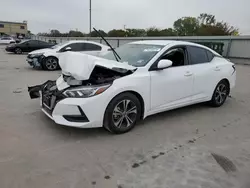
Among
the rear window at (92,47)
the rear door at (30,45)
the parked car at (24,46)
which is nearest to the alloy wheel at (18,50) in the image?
the parked car at (24,46)

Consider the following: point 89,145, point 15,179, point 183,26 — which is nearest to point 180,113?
point 89,145

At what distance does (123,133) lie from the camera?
3.88 meters

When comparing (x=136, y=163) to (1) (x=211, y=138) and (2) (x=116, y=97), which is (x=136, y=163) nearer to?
(2) (x=116, y=97)

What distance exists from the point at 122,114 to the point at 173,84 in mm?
1145

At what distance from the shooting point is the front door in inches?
163

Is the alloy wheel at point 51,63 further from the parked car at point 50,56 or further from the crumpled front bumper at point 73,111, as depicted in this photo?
the crumpled front bumper at point 73,111

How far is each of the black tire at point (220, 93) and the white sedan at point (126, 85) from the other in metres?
0.33

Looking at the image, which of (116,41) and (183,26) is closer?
(116,41)

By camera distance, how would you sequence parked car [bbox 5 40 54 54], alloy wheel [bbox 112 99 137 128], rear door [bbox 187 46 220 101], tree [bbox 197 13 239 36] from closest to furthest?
alloy wheel [bbox 112 99 137 128] < rear door [bbox 187 46 220 101] < parked car [bbox 5 40 54 54] < tree [bbox 197 13 239 36]

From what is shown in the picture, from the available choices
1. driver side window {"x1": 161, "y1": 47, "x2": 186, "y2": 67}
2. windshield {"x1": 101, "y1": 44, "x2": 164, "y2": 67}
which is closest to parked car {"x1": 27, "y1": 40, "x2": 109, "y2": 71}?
windshield {"x1": 101, "y1": 44, "x2": 164, "y2": 67}

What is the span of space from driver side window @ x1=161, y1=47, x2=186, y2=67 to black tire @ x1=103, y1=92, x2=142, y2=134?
1131 millimetres

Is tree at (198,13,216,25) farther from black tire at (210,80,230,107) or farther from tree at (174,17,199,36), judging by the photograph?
black tire at (210,80,230,107)

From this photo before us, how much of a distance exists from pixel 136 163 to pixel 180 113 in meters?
2.24

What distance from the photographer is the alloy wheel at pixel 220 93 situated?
5398mm
